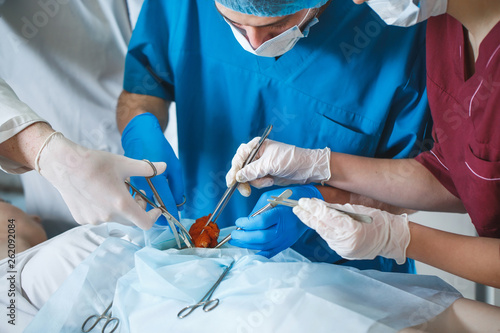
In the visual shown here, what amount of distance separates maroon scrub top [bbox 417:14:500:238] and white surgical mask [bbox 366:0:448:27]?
Answer: 0.12 metres

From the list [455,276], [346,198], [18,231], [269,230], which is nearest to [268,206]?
[269,230]

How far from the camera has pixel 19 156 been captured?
1.14 meters

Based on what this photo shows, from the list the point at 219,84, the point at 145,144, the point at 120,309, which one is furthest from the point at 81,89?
the point at 120,309

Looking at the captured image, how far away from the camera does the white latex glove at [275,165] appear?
1.32 metres

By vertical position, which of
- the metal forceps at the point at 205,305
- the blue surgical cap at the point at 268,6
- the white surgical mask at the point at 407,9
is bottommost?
the metal forceps at the point at 205,305

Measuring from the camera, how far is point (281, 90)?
144 cm

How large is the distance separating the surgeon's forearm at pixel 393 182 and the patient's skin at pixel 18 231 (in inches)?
44.7

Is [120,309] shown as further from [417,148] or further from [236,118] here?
[417,148]

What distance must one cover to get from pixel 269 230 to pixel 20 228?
978mm

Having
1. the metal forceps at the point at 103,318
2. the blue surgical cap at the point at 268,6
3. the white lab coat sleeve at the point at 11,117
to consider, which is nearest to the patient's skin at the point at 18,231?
the white lab coat sleeve at the point at 11,117

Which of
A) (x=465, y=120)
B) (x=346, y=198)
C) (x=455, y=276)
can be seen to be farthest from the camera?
(x=455, y=276)

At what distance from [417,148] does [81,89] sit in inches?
53.7

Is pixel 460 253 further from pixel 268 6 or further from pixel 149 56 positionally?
pixel 149 56

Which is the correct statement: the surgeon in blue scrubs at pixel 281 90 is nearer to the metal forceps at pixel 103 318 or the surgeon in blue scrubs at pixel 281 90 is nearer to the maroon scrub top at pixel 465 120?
the maroon scrub top at pixel 465 120
